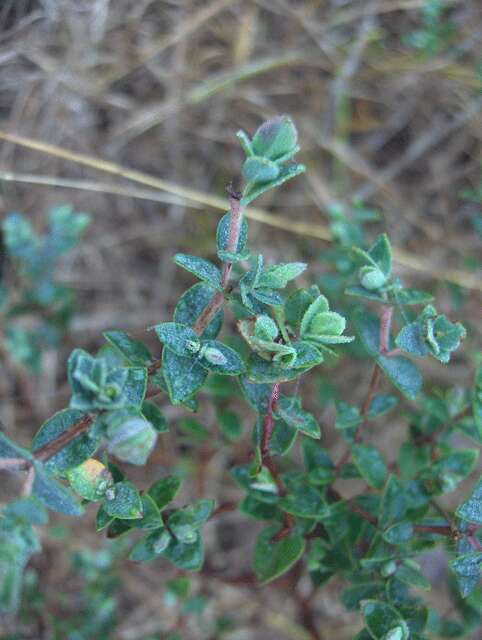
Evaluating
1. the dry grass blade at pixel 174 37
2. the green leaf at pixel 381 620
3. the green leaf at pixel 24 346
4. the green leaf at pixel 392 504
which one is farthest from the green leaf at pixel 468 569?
the dry grass blade at pixel 174 37

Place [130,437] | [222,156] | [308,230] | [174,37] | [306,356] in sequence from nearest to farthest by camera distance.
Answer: [130,437]
[306,356]
[308,230]
[174,37]
[222,156]

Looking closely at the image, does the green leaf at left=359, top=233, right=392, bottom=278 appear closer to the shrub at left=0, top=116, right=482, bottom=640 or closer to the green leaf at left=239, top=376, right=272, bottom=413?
the shrub at left=0, top=116, right=482, bottom=640

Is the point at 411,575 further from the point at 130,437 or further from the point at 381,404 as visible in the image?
the point at 130,437

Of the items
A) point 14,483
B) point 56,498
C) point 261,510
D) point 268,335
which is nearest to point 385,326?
point 268,335

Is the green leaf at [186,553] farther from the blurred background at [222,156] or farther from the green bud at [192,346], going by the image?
the blurred background at [222,156]

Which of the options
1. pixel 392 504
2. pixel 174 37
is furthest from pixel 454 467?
pixel 174 37

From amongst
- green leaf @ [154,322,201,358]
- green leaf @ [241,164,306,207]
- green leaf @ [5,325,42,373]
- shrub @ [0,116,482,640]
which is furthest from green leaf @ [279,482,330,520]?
green leaf @ [5,325,42,373]

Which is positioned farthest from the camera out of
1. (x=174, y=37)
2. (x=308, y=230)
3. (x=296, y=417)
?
(x=174, y=37)
